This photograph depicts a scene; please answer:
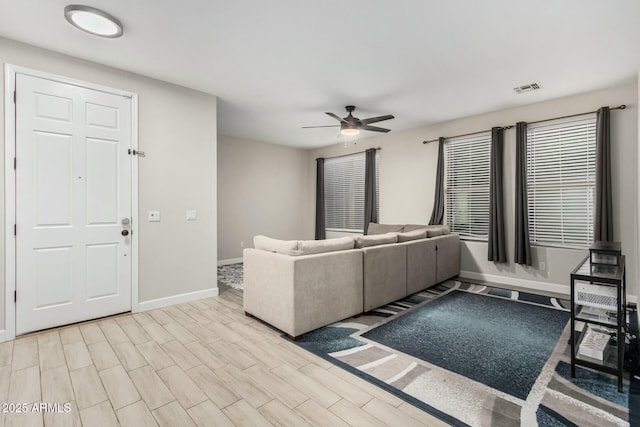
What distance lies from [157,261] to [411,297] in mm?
3334

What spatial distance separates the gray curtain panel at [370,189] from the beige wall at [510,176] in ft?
0.60

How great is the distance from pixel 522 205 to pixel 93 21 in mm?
5594

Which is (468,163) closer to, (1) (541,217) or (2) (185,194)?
(1) (541,217)

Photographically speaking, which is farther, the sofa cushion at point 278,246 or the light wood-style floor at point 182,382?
the sofa cushion at point 278,246

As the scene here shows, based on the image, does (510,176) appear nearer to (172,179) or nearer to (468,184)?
(468,184)

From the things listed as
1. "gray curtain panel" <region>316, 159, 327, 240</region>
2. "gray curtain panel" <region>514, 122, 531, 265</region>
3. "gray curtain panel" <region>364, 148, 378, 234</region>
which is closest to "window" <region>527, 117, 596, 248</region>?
"gray curtain panel" <region>514, 122, 531, 265</region>

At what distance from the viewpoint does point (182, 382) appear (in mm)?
2092

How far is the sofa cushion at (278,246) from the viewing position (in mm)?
2844

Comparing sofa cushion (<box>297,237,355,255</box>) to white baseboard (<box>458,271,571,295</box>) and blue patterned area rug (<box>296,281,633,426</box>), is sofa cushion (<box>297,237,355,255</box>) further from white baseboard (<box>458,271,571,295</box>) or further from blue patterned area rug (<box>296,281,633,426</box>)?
white baseboard (<box>458,271,571,295</box>)

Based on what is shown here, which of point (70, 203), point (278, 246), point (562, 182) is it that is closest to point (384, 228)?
point (562, 182)

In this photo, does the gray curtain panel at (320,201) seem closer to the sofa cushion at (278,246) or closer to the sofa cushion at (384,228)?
the sofa cushion at (384,228)

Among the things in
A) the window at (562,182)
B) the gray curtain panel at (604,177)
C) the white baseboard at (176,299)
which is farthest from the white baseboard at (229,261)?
the gray curtain panel at (604,177)

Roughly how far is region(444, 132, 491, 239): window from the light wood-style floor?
403cm

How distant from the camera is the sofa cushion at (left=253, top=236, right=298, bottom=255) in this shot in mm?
2844
